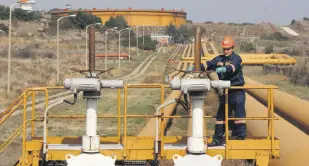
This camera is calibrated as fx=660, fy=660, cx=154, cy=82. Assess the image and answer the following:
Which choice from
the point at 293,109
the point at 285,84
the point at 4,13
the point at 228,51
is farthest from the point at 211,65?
the point at 4,13

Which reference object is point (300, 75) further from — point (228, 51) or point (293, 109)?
point (228, 51)

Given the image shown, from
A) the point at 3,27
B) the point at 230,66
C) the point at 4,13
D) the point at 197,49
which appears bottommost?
the point at 230,66

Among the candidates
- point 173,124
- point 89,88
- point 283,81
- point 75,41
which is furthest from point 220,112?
point 75,41

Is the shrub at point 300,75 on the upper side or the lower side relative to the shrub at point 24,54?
lower

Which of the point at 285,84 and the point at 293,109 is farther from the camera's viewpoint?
the point at 285,84

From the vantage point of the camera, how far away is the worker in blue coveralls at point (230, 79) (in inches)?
375

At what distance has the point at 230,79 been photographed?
32.3 ft

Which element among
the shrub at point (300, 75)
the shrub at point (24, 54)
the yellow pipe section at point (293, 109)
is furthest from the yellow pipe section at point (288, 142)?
the shrub at point (24, 54)

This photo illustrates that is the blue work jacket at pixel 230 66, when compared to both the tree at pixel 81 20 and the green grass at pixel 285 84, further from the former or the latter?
the tree at pixel 81 20

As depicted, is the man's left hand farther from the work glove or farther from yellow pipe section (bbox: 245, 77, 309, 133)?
yellow pipe section (bbox: 245, 77, 309, 133)

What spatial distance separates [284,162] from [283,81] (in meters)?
32.0

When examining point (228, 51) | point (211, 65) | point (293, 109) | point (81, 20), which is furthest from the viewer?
point (81, 20)

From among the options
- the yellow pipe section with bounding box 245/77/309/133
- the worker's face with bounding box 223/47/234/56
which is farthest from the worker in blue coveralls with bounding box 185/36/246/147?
the yellow pipe section with bounding box 245/77/309/133

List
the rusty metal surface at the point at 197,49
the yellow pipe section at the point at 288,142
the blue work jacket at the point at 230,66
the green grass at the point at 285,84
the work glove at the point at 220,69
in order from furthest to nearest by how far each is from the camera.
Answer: the green grass at the point at 285,84 < the yellow pipe section at the point at 288,142 < the blue work jacket at the point at 230,66 < the work glove at the point at 220,69 < the rusty metal surface at the point at 197,49
